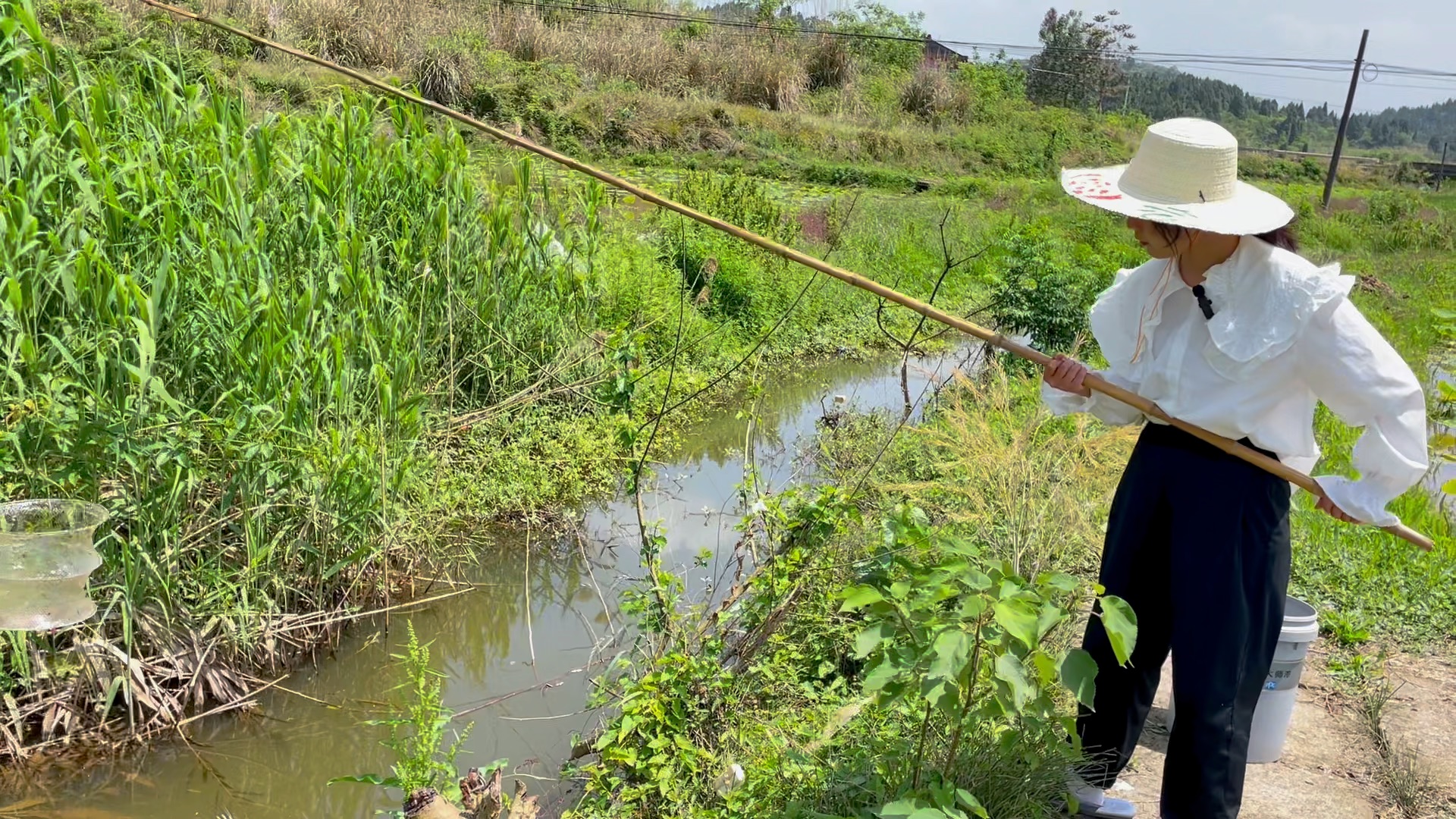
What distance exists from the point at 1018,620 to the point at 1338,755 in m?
1.69

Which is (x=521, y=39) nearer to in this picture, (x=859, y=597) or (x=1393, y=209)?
(x=1393, y=209)

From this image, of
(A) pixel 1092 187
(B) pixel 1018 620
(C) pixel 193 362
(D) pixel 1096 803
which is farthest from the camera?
(C) pixel 193 362

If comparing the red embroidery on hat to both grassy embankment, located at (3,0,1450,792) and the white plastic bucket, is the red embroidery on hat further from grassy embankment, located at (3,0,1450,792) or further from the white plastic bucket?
grassy embankment, located at (3,0,1450,792)

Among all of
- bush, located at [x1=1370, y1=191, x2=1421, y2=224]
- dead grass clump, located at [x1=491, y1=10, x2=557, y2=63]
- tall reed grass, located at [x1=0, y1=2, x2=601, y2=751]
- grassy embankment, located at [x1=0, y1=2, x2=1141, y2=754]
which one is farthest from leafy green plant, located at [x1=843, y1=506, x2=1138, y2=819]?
bush, located at [x1=1370, y1=191, x2=1421, y2=224]

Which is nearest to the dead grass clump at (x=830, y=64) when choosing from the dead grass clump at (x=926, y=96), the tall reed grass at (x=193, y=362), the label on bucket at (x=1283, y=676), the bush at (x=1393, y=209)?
the dead grass clump at (x=926, y=96)

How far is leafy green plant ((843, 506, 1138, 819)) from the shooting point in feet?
5.39

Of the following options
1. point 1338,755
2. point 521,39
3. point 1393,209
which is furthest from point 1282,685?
point 1393,209

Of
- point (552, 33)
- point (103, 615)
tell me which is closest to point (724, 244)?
point (103, 615)

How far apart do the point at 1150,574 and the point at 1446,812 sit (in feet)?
3.73

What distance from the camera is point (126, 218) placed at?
3.03 m

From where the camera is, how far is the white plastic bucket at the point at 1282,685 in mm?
2406

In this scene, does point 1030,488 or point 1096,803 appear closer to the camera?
point 1096,803

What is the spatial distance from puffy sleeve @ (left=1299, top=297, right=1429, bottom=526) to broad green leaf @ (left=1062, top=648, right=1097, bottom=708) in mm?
538

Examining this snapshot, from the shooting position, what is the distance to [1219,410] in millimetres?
1833
